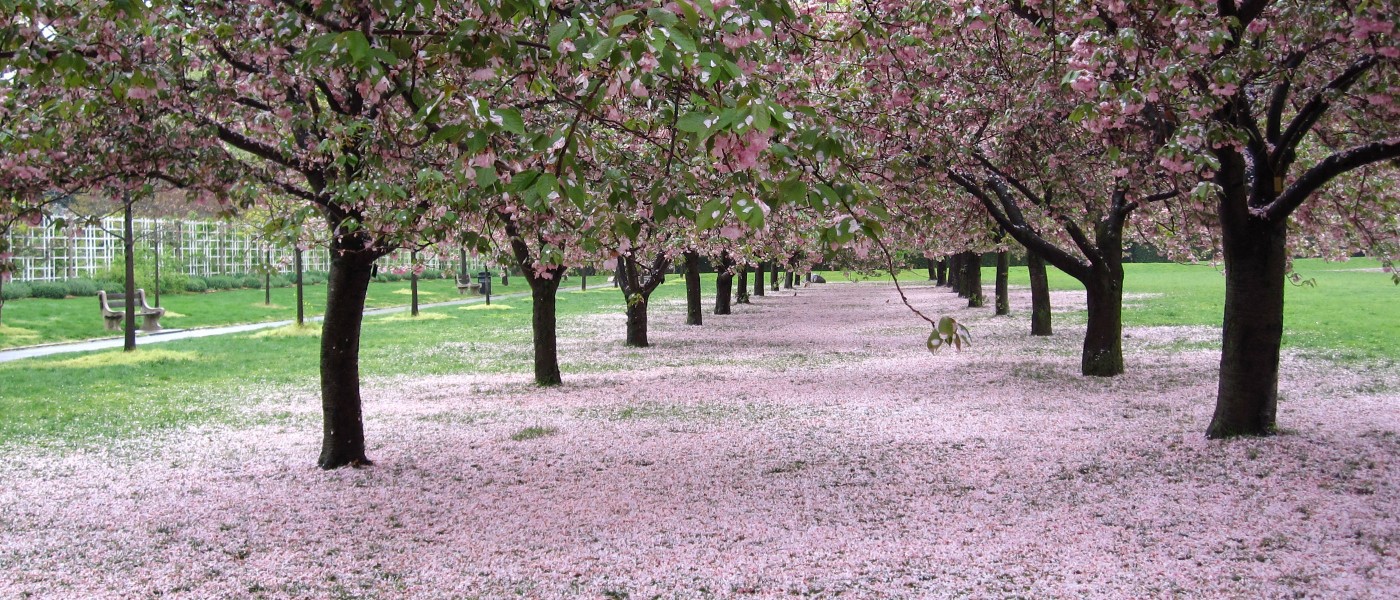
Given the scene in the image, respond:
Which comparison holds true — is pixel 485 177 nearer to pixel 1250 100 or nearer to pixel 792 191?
pixel 792 191

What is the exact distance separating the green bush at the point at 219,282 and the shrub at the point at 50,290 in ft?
26.5

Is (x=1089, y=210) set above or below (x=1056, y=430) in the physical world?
above

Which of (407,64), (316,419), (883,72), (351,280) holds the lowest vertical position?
(316,419)

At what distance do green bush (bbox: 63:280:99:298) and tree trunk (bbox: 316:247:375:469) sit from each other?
30564mm

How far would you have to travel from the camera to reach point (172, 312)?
1065 inches

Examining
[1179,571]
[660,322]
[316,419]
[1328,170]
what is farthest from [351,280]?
[660,322]

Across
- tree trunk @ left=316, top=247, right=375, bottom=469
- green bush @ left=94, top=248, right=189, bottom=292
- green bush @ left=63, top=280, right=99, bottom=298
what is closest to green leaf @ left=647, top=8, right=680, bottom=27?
tree trunk @ left=316, top=247, right=375, bottom=469

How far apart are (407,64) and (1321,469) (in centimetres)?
695

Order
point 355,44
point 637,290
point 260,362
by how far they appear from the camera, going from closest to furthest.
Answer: point 355,44 → point 260,362 → point 637,290

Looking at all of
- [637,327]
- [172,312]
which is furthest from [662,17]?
[172,312]

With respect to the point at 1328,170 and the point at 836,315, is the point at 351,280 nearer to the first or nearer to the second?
the point at 1328,170

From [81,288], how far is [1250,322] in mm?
36487

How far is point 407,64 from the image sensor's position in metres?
4.48

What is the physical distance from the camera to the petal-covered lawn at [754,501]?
15.0 ft
